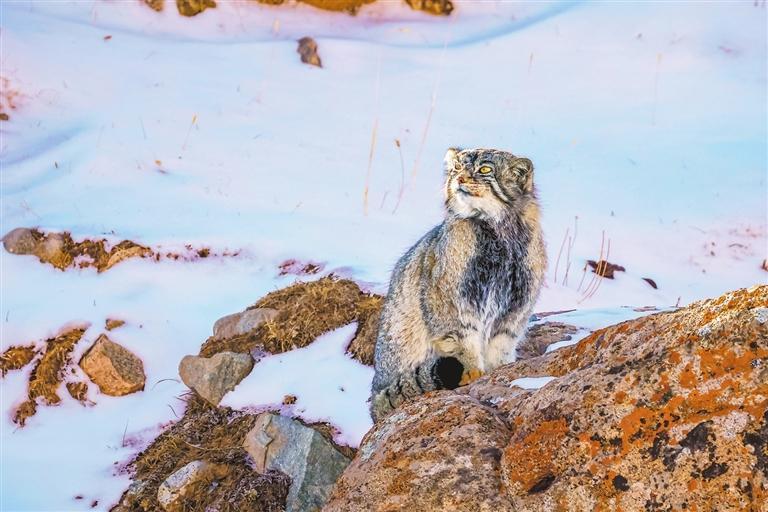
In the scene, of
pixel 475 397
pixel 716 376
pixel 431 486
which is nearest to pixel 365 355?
pixel 475 397

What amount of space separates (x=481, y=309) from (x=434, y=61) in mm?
9281

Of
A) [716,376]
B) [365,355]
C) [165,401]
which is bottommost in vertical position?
[165,401]

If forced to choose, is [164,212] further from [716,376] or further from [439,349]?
[716,376]

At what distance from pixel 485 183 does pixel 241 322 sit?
280 cm

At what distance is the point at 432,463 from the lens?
11.9 ft

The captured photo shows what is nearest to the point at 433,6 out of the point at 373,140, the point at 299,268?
the point at 373,140

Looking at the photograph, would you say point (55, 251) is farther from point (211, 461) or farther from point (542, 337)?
point (542, 337)

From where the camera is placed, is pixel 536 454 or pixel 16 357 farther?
pixel 16 357

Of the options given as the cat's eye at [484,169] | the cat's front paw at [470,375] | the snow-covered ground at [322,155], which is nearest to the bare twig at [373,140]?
the snow-covered ground at [322,155]

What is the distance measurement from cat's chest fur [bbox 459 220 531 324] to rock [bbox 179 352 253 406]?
2179 mm

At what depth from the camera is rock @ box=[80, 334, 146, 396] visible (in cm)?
754

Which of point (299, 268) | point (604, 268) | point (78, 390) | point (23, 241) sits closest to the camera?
point (78, 390)

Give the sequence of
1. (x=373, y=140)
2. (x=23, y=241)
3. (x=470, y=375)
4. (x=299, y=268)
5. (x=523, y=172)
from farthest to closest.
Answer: (x=373, y=140) → (x=23, y=241) → (x=299, y=268) → (x=523, y=172) → (x=470, y=375)

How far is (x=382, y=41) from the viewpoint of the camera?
48.3 feet
